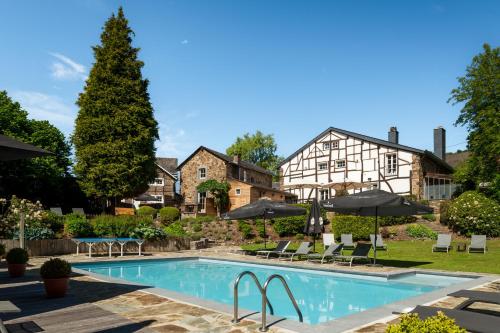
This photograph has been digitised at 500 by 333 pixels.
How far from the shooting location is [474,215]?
2234 centimetres

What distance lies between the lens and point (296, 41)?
717 inches

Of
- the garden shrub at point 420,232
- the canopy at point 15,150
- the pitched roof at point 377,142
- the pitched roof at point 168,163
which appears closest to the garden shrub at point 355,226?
the garden shrub at point 420,232

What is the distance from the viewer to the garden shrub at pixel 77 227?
19.0 metres

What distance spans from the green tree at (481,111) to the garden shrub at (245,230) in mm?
15540

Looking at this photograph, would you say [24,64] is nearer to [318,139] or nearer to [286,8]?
[286,8]

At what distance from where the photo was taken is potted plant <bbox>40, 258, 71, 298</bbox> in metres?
7.46

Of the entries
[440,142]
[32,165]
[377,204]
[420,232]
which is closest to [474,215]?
[420,232]

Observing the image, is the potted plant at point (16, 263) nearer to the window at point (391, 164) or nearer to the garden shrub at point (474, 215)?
the garden shrub at point (474, 215)

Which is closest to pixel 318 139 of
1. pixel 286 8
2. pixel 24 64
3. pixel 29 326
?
pixel 286 8

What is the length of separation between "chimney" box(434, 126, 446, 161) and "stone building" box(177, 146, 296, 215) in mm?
15137

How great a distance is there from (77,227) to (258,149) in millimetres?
51233

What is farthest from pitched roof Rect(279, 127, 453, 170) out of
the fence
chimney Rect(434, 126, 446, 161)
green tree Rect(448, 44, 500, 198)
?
the fence

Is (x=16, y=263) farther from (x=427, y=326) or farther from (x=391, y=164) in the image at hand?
(x=391, y=164)

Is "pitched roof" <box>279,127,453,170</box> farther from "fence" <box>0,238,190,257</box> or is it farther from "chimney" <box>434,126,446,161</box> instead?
"fence" <box>0,238,190,257</box>
